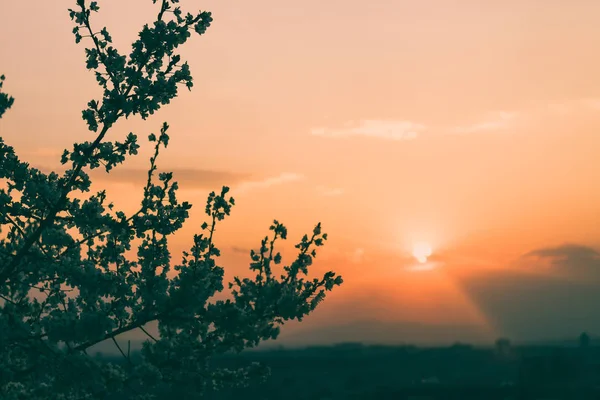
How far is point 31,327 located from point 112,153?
3.68m

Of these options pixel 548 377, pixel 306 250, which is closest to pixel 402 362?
pixel 548 377

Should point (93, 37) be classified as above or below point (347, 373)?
above

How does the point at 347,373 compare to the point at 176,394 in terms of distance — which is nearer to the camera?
the point at 176,394

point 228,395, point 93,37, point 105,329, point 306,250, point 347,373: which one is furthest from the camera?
point 347,373

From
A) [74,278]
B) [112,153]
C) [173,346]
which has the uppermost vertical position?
[112,153]

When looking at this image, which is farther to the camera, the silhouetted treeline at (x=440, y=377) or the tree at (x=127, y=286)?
the silhouetted treeline at (x=440, y=377)

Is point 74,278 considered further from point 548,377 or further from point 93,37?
point 548,377

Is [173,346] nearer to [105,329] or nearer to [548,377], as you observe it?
[105,329]

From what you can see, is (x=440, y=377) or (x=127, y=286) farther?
(x=440, y=377)

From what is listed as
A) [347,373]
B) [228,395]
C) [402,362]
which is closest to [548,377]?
[402,362]

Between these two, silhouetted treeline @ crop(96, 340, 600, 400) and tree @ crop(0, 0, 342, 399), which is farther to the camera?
Result: silhouetted treeline @ crop(96, 340, 600, 400)

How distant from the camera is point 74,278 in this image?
13.8 metres

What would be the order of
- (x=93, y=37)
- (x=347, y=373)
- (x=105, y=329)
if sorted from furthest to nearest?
(x=347, y=373)
(x=93, y=37)
(x=105, y=329)

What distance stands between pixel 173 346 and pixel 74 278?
235 cm
